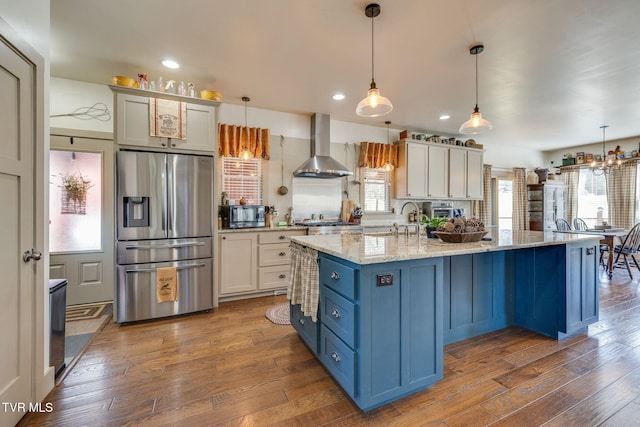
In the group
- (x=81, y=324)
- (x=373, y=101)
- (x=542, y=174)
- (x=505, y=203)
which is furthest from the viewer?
(x=505, y=203)

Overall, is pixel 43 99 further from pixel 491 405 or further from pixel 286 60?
pixel 491 405

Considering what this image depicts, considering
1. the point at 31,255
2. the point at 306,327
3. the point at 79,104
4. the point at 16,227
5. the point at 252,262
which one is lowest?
the point at 306,327

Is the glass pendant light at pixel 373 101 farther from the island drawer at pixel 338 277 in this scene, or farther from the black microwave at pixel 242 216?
the black microwave at pixel 242 216

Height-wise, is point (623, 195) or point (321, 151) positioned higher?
point (321, 151)

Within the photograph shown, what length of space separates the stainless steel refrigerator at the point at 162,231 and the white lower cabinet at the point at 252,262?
0.31 m

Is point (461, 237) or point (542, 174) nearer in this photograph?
point (461, 237)

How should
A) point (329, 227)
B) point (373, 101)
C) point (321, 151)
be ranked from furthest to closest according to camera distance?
point (321, 151)
point (329, 227)
point (373, 101)

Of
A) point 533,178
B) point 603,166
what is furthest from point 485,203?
point 603,166

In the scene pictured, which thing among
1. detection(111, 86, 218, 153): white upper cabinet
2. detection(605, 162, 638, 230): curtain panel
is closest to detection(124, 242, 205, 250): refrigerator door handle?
detection(111, 86, 218, 153): white upper cabinet

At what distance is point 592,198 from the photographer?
680 cm

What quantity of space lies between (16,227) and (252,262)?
94.1 inches

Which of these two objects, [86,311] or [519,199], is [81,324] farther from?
[519,199]

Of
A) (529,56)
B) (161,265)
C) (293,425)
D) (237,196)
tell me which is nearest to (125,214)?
(161,265)

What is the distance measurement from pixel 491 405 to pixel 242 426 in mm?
1466
